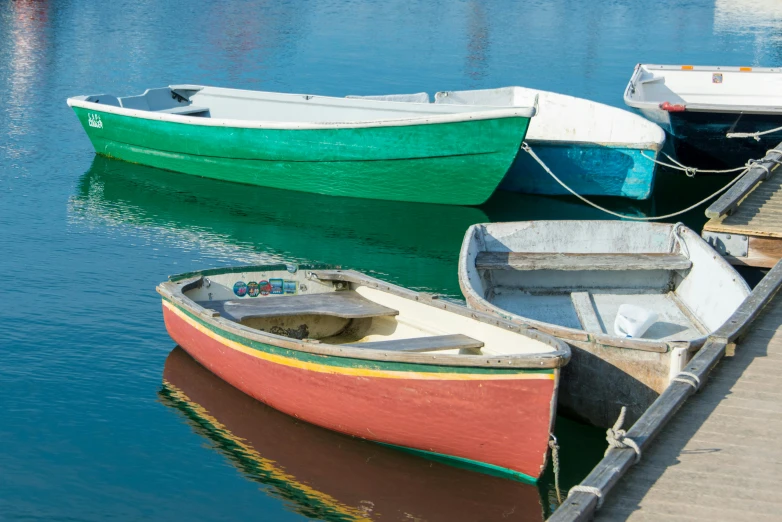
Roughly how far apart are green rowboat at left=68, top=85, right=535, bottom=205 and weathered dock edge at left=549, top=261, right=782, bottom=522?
19.9 feet

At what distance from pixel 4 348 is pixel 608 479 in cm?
725

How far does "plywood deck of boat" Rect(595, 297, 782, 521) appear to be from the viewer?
6.03 meters

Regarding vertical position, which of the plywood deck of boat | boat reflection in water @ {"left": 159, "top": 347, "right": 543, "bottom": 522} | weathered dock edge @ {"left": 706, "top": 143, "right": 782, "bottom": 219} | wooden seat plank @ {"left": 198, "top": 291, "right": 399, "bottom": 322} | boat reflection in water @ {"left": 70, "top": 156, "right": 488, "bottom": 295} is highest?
weathered dock edge @ {"left": 706, "top": 143, "right": 782, "bottom": 219}

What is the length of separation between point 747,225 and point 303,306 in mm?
5072

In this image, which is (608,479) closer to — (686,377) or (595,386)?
(686,377)

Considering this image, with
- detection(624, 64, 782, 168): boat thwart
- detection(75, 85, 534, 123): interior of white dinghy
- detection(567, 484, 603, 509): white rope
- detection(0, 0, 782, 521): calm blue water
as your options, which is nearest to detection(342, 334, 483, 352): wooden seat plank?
detection(0, 0, 782, 521): calm blue water

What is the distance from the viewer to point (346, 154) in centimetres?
1573

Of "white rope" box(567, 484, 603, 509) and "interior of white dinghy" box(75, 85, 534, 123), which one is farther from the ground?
"interior of white dinghy" box(75, 85, 534, 123)

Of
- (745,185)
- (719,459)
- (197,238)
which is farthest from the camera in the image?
(197,238)

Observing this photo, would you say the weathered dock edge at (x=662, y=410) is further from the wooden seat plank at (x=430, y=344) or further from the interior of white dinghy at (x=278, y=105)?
the interior of white dinghy at (x=278, y=105)

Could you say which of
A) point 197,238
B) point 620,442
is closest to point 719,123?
point 197,238

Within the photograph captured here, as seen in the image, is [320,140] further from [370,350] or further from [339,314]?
[370,350]

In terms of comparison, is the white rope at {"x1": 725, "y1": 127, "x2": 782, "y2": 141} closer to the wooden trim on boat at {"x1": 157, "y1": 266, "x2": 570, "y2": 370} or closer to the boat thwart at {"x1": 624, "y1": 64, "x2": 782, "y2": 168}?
the boat thwart at {"x1": 624, "y1": 64, "x2": 782, "y2": 168}

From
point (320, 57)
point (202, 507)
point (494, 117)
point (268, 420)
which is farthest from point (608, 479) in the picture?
point (320, 57)
